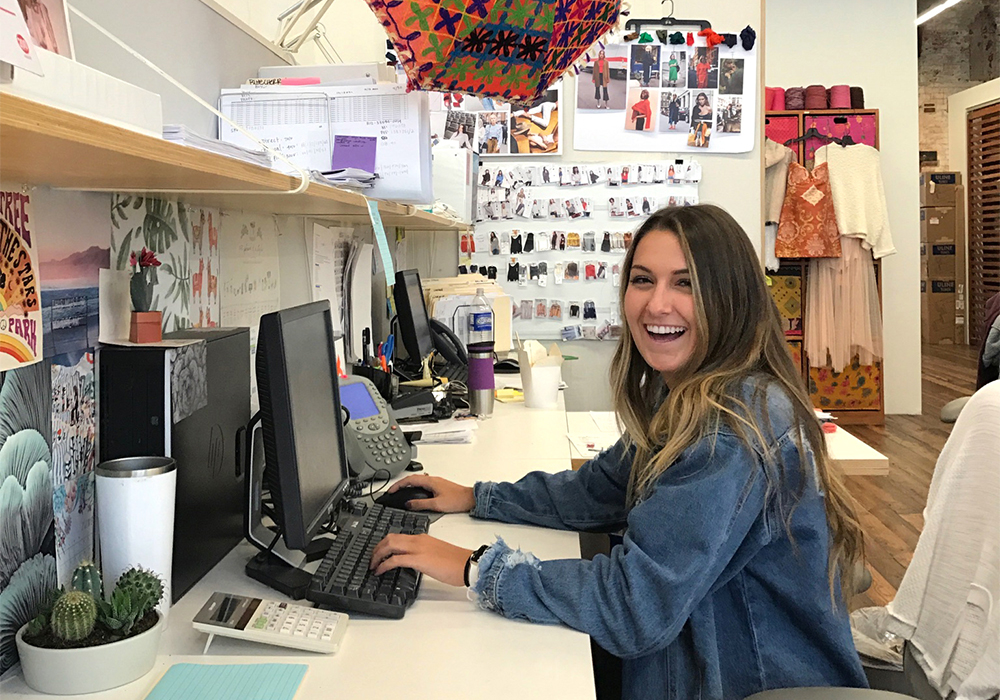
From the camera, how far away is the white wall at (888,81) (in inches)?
272

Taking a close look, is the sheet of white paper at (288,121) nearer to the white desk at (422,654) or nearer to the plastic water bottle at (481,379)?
the white desk at (422,654)

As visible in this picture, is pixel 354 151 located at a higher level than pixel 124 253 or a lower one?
higher

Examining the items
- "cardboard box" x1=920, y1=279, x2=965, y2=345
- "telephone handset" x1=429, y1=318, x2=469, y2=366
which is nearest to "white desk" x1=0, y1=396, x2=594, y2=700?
"telephone handset" x1=429, y1=318, x2=469, y2=366

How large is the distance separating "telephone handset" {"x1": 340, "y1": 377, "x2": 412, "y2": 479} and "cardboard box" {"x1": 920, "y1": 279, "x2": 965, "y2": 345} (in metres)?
10.2

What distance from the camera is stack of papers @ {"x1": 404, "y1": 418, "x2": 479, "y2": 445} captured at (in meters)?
2.39

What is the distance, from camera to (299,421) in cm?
→ 132

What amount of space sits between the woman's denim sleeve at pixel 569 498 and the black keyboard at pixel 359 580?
0.19 meters

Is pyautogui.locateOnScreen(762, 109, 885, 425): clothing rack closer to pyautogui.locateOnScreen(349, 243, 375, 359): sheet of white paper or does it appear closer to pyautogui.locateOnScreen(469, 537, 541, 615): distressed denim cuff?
pyautogui.locateOnScreen(349, 243, 375, 359): sheet of white paper

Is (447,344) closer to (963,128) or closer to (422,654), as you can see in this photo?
(422,654)

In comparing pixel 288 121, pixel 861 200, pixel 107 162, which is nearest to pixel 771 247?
pixel 861 200

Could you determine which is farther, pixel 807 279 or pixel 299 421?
pixel 807 279

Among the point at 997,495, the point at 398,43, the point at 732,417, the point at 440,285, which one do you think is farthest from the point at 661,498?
the point at 440,285

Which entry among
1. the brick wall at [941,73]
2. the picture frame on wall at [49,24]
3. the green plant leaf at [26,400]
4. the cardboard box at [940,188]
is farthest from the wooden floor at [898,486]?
the brick wall at [941,73]

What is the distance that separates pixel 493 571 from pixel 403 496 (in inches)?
19.7
